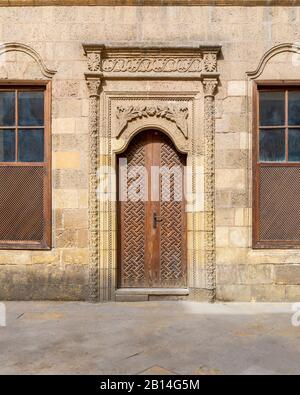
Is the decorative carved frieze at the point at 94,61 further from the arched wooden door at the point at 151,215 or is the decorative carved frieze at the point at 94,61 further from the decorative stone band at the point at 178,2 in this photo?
the arched wooden door at the point at 151,215

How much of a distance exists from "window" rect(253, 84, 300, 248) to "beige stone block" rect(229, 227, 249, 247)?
145 millimetres

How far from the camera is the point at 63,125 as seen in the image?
5438 mm

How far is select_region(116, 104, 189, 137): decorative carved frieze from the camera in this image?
541 cm

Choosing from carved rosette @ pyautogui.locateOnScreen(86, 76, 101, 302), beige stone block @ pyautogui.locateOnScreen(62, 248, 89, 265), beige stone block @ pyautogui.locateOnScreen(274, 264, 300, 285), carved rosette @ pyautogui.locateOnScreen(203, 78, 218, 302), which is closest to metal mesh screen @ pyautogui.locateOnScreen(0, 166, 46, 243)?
beige stone block @ pyautogui.locateOnScreen(62, 248, 89, 265)

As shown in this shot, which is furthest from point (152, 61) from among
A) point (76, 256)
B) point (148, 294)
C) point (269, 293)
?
point (269, 293)

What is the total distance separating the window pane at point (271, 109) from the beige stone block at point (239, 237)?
1.75 metres

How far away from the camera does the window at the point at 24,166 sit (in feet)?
17.9

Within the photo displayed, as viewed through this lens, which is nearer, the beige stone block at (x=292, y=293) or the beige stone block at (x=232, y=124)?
the beige stone block at (x=292, y=293)

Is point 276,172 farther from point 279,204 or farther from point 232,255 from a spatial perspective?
point 232,255

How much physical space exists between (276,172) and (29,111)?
4.13 metres

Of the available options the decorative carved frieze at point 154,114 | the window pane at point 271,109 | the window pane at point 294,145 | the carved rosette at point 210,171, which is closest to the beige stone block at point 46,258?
the decorative carved frieze at point 154,114

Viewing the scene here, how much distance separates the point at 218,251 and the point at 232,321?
1.26m

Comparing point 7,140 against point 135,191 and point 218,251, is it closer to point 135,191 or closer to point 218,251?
point 135,191
